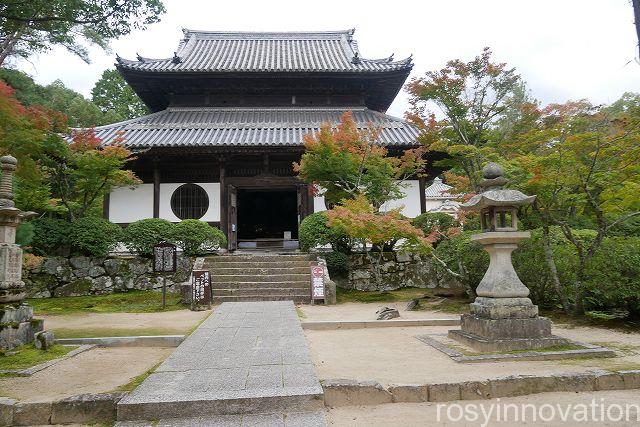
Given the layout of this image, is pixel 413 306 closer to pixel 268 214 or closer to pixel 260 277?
pixel 260 277

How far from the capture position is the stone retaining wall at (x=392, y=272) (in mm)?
13367

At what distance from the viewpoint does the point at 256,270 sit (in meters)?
12.4

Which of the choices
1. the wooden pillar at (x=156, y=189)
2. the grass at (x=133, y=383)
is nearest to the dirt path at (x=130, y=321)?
the grass at (x=133, y=383)

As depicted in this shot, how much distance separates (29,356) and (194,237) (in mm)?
7228

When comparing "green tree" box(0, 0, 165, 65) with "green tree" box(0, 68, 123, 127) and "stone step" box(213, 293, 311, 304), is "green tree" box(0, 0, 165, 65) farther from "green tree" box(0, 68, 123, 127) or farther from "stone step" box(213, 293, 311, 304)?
"green tree" box(0, 68, 123, 127)

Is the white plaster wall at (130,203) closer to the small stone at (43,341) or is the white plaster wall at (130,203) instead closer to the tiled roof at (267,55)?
the tiled roof at (267,55)

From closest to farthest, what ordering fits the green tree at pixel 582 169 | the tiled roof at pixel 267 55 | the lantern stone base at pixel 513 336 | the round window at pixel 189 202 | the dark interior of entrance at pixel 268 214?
the lantern stone base at pixel 513 336 < the green tree at pixel 582 169 < the round window at pixel 189 202 < the tiled roof at pixel 267 55 < the dark interior of entrance at pixel 268 214

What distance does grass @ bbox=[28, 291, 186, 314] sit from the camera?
10.7m

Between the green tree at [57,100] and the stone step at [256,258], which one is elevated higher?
Answer: the green tree at [57,100]

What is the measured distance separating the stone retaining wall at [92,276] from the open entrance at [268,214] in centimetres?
856

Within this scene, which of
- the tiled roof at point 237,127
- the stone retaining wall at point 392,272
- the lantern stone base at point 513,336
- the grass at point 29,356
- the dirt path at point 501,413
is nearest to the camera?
the dirt path at point 501,413

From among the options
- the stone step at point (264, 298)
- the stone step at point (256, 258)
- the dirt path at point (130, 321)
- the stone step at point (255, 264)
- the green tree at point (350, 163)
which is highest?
the green tree at point (350, 163)

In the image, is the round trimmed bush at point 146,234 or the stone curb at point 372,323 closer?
the stone curb at point 372,323

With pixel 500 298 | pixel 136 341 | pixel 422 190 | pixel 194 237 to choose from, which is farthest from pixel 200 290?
pixel 422 190
